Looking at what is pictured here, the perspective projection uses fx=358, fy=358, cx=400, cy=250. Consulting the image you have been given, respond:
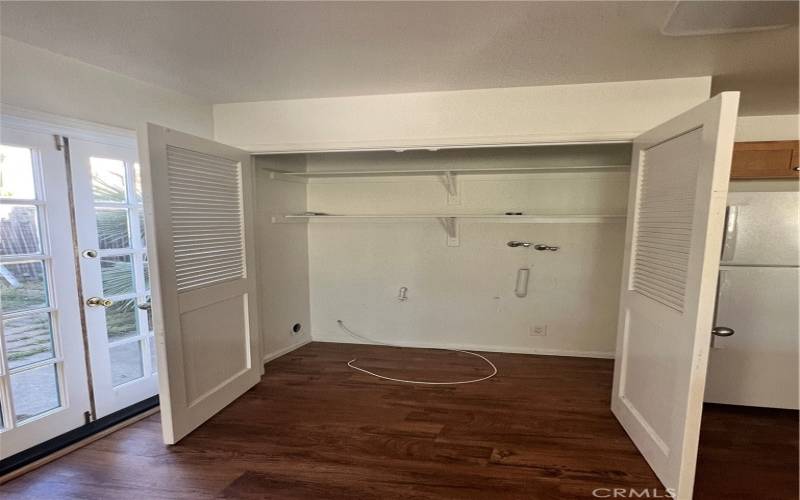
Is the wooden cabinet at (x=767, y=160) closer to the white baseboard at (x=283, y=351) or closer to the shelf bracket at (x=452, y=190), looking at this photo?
the shelf bracket at (x=452, y=190)

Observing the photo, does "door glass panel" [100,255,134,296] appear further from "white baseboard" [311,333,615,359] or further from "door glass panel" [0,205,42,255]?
"white baseboard" [311,333,615,359]

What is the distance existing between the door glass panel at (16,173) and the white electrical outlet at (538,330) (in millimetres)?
3698

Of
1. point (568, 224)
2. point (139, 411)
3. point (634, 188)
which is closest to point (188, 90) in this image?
point (139, 411)

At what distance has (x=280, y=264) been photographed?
3.34m

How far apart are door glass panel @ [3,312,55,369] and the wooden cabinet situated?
4.55 metres

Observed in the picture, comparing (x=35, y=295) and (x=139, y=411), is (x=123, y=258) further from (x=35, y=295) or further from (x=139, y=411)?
(x=139, y=411)

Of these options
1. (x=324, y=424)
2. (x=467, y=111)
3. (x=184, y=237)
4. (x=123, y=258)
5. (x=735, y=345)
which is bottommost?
(x=324, y=424)

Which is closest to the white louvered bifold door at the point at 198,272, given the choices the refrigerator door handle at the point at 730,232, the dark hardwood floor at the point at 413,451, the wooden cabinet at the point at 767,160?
the dark hardwood floor at the point at 413,451

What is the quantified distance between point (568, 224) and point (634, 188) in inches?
46.6

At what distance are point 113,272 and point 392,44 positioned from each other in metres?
2.19

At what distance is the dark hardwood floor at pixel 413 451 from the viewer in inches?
67.6

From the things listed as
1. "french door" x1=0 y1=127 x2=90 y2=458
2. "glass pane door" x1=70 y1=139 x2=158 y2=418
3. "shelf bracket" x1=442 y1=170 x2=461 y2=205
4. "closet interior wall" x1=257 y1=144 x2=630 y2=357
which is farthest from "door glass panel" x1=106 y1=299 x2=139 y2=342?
"shelf bracket" x1=442 y1=170 x2=461 y2=205

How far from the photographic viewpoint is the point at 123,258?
92.0 inches

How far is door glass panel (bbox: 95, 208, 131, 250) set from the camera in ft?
7.19
